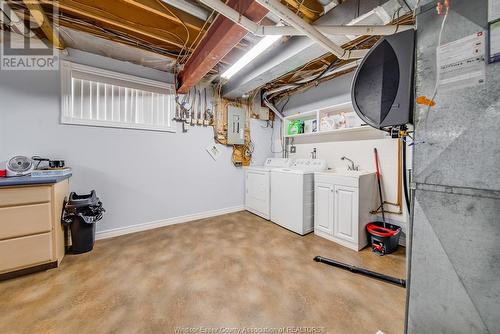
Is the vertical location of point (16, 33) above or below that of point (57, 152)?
above

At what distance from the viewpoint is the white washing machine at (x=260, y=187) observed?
3336mm

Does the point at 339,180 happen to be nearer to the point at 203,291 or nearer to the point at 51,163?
the point at 203,291

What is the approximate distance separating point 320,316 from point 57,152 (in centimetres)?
328

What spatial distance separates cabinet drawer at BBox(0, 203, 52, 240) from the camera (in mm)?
1655

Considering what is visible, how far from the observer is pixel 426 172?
86 cm

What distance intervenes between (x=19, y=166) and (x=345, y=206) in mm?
3571

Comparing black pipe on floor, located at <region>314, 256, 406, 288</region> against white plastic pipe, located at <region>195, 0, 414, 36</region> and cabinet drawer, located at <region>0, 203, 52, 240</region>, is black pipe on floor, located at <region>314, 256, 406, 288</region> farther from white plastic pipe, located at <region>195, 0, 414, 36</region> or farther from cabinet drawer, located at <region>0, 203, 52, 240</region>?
cabinet drawer, located at <region>0, 203, 52, 240</region>

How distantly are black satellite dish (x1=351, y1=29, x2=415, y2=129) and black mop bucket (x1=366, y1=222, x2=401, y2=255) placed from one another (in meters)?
1.69

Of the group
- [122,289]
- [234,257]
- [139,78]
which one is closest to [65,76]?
[139,78]

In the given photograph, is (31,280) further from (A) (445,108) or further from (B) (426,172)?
(A) (445,108)

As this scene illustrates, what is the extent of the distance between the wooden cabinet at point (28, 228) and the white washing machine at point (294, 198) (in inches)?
105

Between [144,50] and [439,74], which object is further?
[144,50]

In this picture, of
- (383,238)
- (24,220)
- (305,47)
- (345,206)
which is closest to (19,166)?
(24,220)

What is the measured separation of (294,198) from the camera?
2832 mm
